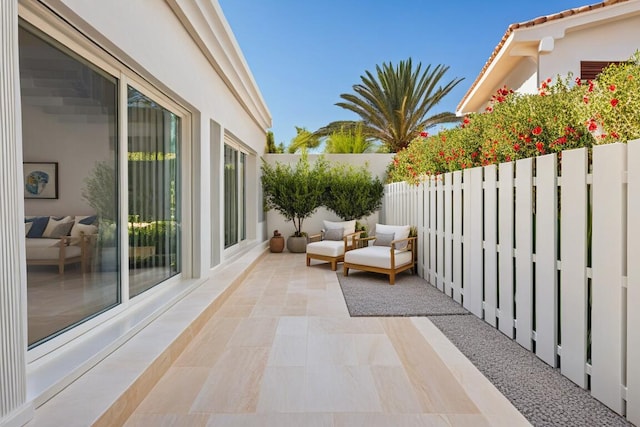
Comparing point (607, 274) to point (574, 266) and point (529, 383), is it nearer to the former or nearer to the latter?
point (574, 266)

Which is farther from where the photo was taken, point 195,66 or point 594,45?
point 594,45

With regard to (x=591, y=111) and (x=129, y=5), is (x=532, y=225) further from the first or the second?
(x=129, y=5)

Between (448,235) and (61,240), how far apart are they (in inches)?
168

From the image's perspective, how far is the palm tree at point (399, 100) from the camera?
39.6 ft

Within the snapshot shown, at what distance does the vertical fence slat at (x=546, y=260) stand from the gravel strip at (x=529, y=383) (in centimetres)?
19

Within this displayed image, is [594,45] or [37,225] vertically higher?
[594,45]

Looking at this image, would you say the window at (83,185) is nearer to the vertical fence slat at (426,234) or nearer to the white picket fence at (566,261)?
the white picket fence at (566,261)

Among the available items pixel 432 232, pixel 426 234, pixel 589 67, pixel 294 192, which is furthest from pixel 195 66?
pixel 589 67

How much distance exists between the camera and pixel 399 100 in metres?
12.2

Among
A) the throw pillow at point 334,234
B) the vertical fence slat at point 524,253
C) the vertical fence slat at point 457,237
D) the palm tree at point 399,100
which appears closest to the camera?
the vertical fence slat at point 524,253

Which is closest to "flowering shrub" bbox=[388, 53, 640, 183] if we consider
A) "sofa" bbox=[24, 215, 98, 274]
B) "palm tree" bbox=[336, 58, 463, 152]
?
"sofa" bbox=[24, 215, 98, 274]

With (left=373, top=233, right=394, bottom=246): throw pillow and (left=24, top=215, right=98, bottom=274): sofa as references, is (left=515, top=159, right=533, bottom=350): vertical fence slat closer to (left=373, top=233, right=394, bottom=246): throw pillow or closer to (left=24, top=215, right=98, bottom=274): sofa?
(left=373, top=233, right=394, bottom=246): throw pillow

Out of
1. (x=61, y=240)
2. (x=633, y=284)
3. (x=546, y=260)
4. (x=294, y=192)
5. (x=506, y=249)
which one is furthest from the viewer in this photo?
(x=294, y=192)

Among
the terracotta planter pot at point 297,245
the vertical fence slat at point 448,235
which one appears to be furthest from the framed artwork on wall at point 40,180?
the terracotta planter pot at point 297,245
